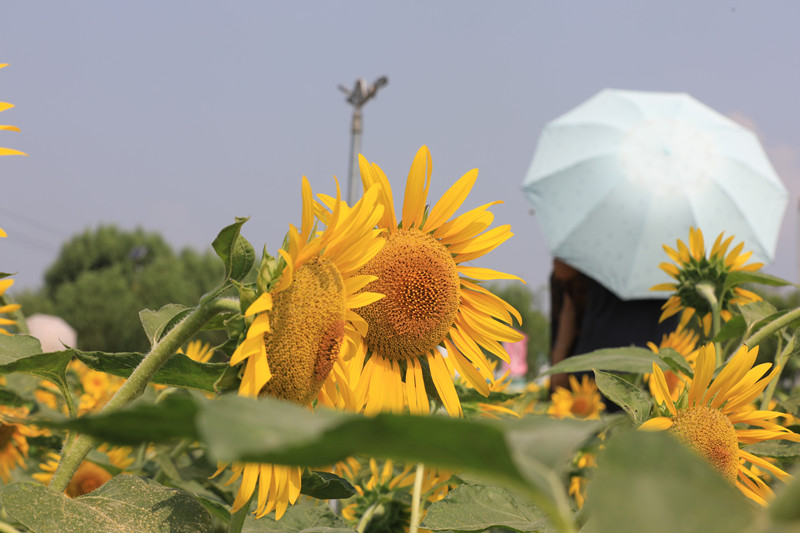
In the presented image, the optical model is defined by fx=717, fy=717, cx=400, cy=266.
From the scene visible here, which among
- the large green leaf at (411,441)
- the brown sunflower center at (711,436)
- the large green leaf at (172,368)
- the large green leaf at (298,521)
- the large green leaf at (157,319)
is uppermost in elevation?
the large green leaf at (411,441)

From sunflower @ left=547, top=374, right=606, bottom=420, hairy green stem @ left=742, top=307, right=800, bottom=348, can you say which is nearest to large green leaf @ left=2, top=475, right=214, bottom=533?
hairy green stem @ left=742, top=307, right=800, bottom=348

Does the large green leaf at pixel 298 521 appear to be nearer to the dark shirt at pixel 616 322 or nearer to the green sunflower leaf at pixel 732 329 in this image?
the green sunflower leaf at pixel 732 329

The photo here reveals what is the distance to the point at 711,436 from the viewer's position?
53cm

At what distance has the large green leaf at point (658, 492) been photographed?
147mm

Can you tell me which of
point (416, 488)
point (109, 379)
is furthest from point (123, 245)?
point (416, 488)

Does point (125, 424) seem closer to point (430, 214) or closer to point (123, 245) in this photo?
point (430, 214)

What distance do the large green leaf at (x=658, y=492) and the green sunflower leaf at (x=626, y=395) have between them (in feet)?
1.31

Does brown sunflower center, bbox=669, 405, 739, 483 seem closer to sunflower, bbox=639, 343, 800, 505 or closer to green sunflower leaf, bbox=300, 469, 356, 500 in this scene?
sunflower, bbox=639, 343, 800, 505

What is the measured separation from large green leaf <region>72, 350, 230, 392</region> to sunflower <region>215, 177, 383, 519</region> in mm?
46

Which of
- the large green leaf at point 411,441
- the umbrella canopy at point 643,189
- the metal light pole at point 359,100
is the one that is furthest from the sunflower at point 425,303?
the metal light pole at point 359,100

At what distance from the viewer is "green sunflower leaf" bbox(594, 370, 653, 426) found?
1.78 ft

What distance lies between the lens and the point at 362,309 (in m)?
0.53

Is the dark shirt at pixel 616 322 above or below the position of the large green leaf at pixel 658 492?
below

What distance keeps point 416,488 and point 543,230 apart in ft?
12.2
